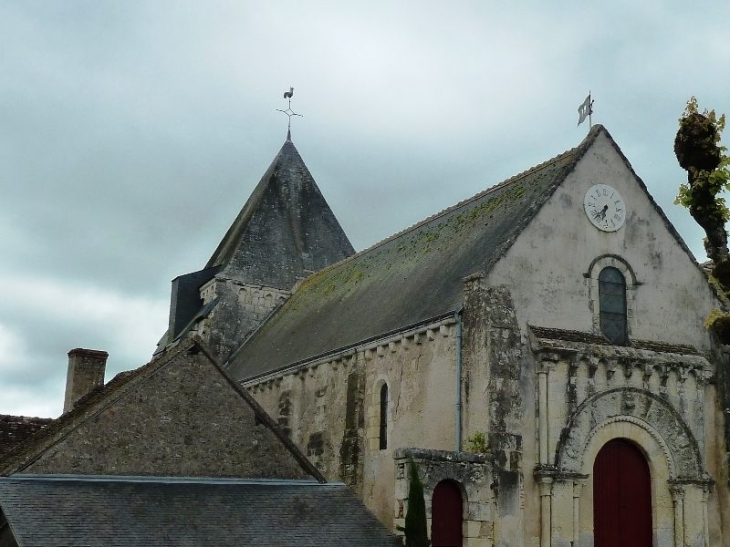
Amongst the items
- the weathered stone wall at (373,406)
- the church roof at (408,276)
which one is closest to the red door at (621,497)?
the weathered stone wall at (373,406)

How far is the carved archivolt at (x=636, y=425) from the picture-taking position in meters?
18.4

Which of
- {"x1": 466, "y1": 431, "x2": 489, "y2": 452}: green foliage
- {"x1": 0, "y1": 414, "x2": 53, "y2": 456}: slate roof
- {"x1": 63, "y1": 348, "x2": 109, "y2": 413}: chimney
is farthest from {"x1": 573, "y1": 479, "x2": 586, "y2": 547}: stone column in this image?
{"x1": 63, "y1": 348, "x2": 109, "y2": 413}: chimney

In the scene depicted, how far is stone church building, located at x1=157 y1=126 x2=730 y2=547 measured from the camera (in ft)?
58.6

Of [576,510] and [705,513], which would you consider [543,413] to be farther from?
[705,513]

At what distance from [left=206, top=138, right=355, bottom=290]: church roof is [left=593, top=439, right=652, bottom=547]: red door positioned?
59.6 feet

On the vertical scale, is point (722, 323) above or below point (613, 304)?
below

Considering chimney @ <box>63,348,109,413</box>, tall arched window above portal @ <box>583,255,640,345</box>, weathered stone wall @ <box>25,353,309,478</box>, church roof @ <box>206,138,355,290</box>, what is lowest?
weathered stone wall @ <box>25,353,309,478</box>

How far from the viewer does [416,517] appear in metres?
16.5

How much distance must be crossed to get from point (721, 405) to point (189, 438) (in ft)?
37.7

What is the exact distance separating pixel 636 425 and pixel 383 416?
18.8 feet

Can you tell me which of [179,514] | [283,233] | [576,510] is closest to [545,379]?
[576,510]

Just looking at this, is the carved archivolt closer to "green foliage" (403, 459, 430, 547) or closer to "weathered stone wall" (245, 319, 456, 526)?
"weathered stone wall" (245, 319, 456, 526)

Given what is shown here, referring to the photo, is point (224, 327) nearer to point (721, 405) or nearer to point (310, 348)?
point (310, 348)

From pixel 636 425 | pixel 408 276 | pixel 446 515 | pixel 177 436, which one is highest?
pixel 408 276
